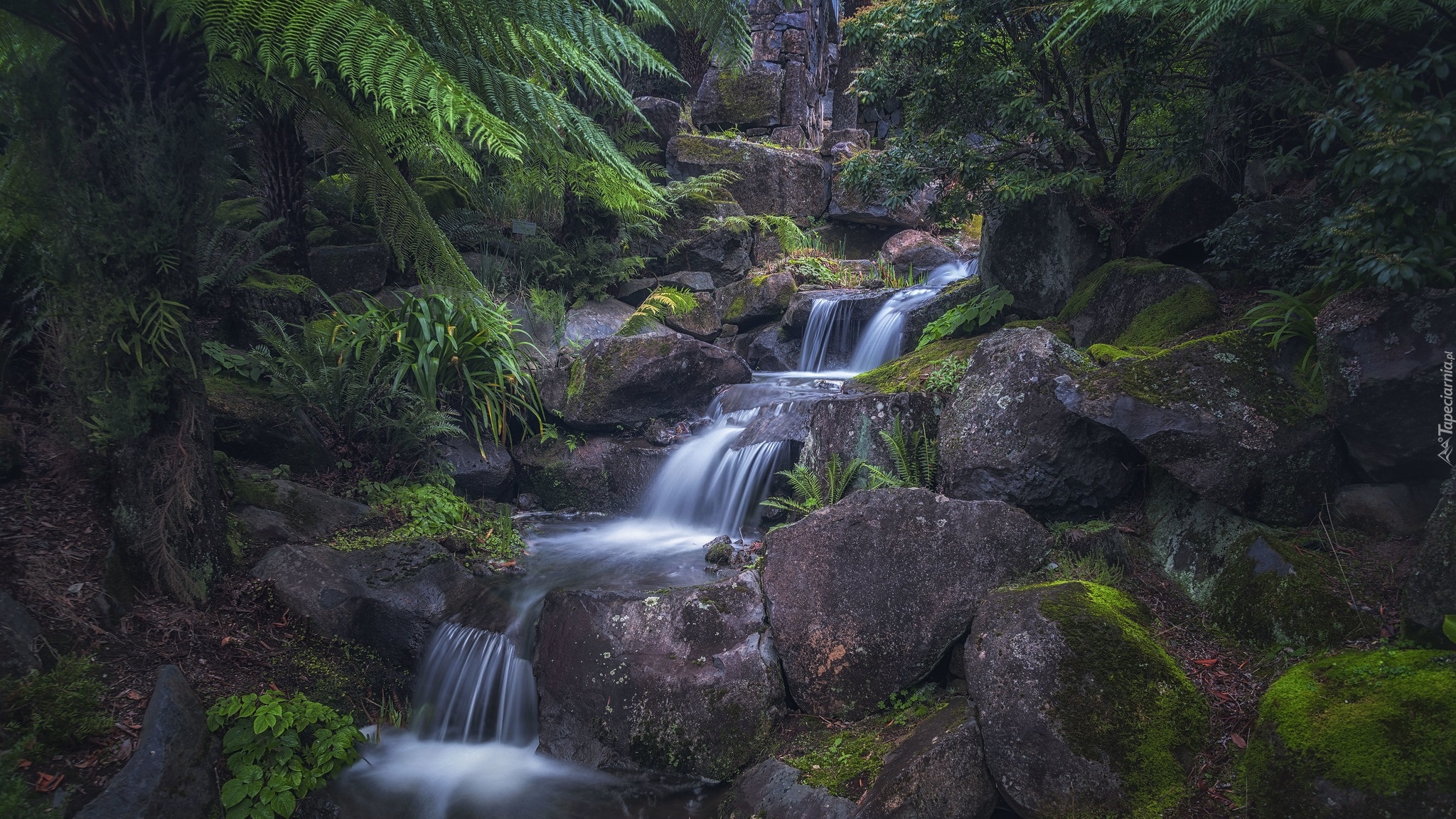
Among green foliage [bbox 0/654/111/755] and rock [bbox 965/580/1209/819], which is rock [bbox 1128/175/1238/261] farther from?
green foliage [bbox 0/654/111/755]

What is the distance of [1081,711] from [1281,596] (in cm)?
132

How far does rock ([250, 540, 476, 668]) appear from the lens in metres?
4.68

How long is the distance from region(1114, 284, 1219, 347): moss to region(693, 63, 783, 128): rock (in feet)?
38.0

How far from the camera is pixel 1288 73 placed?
4.67 m

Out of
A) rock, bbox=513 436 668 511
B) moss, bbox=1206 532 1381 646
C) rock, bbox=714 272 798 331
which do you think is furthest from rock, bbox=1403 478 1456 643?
rock, bbox=714 272 798 331

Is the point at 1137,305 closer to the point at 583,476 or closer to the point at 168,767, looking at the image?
the point at 583,476

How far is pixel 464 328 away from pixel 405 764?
13.3 feet

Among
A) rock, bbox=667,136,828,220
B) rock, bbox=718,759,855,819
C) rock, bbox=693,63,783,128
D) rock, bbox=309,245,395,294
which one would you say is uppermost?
rock, bbox=693,63,783,128

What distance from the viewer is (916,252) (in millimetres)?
13172

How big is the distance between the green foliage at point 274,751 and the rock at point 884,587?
104 inches

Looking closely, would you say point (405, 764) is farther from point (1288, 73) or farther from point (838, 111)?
point (838, 111)

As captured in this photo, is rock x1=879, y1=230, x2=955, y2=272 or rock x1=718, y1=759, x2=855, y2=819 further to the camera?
rock x1=879, y1=230, x2=955, y2=272

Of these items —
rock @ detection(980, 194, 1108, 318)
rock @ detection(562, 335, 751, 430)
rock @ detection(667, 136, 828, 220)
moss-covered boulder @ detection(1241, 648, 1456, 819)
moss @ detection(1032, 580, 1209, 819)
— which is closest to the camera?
moss-covered boulder @ detection(1241, 648, 1456, 819)

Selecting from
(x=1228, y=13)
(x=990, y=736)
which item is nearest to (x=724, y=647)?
(x=990, y=736)
